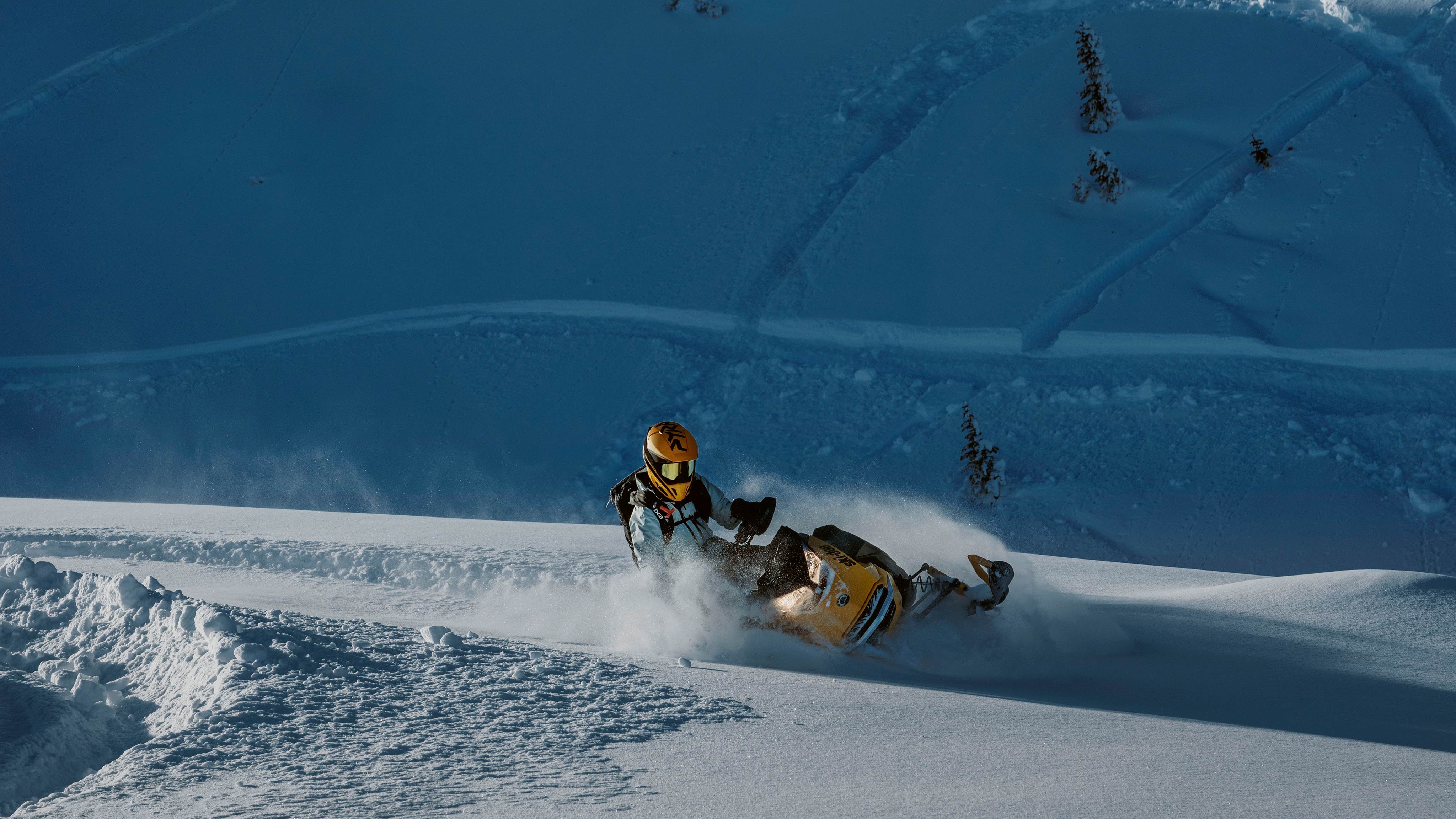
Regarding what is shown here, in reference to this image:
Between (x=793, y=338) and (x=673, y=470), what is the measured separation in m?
5.90

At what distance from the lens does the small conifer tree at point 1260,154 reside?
468 inches

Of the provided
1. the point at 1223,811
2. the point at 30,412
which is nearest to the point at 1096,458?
the point at 1223,811

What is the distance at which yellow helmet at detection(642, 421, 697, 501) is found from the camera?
551cm

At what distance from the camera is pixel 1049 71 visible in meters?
14.0

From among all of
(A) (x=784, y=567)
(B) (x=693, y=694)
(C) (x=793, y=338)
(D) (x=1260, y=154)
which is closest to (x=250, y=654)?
(B) (x=693, y=694)

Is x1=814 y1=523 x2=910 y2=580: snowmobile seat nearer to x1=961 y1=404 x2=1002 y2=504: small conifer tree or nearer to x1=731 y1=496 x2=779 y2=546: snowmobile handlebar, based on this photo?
x1=731 y1=496 x2=779 y2=546: snowmobile handlebar

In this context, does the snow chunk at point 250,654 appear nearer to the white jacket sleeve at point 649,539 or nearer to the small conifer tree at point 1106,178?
the white jacket sleeve at point 649,539

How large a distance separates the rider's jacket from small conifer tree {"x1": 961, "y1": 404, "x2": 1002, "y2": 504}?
441 cm

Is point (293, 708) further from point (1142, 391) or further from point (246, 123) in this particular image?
point (246, 123)

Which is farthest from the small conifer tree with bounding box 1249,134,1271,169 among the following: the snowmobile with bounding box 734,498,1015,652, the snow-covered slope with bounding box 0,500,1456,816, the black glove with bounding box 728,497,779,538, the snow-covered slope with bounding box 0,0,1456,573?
the black glove with bounding box 728,497,779,538

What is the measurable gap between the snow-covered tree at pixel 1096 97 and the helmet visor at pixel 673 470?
9.54 m

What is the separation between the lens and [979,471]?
9469 mm

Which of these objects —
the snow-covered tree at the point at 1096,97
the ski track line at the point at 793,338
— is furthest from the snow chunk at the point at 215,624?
the snow-covered tree at the point at 1096,97

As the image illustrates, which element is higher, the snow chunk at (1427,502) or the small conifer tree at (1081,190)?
the small conifer tree at (1081,190)
